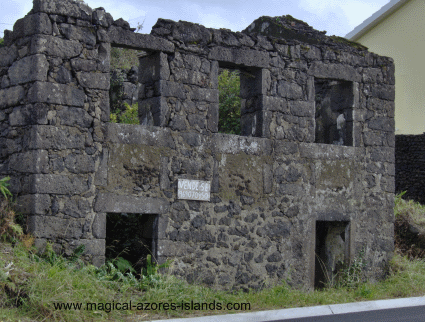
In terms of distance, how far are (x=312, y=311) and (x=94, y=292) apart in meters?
2.70

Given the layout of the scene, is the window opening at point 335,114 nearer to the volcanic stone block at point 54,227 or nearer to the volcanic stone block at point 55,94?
the volcanic stone block at point 55,94

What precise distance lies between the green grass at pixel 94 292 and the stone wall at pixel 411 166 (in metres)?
7.98

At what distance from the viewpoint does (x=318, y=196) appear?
32.3 feet

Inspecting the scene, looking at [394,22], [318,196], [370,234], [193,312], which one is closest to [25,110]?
[193,312]

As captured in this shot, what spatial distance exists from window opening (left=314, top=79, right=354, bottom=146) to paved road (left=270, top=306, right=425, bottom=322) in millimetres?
3240

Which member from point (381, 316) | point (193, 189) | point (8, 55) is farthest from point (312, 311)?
point (8, 55)

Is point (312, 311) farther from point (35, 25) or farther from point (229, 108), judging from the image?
point (229, 108)

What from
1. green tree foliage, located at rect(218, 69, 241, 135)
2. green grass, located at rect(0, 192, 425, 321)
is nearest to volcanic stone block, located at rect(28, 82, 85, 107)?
green grass, located at rect(0, 192, 425, 321)

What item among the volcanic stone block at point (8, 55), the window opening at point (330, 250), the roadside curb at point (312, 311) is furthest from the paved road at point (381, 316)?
the volcanic stone block at point (8, 55)

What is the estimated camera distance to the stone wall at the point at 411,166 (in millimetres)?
16781

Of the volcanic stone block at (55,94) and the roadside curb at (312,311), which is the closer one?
the roadside curb at (312,311)

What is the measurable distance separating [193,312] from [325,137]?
4.59 metres

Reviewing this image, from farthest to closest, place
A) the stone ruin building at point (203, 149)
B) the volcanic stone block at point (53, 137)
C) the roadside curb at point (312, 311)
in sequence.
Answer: the stone ruin building at point (203, 149) → the volcanic stone block at point (53, 137) → the roadside curb at point (312, 311)

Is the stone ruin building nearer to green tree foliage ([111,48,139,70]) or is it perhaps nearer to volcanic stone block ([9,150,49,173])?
volcanic stone block ([9,150,49,173])
